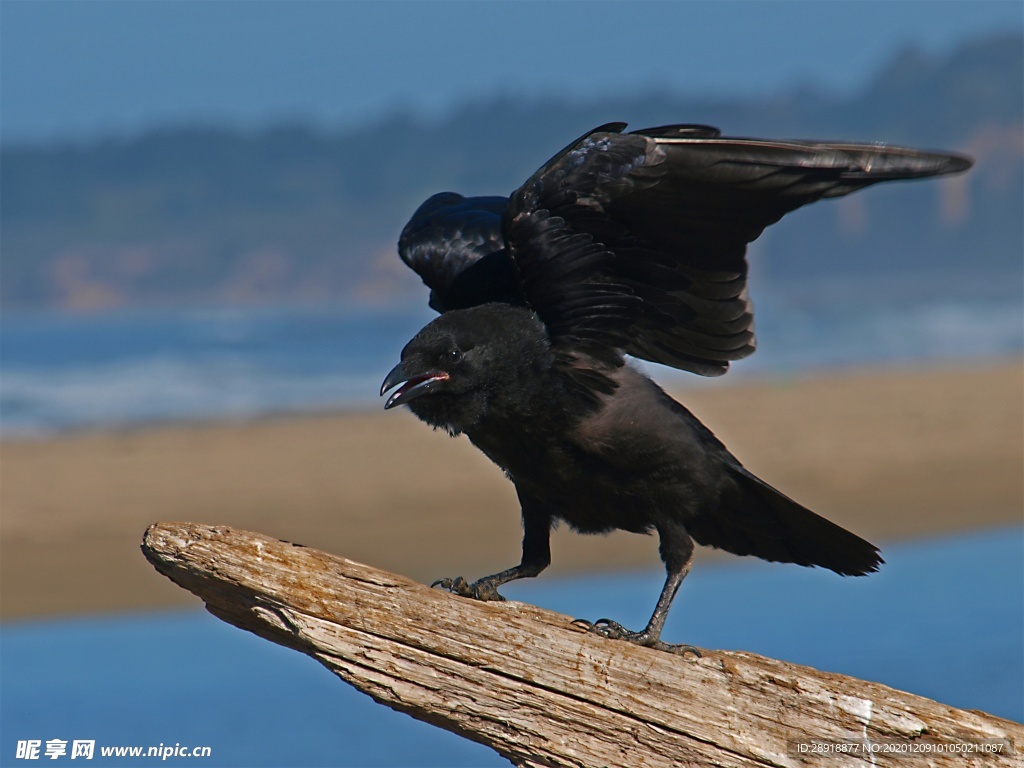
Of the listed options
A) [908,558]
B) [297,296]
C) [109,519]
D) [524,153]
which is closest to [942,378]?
[908,558]

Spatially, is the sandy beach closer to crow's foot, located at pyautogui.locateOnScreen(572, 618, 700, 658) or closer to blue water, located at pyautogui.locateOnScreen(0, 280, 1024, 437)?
blue water, located at pyautogui.locateOnScreen(0, 280, 1024, 437)

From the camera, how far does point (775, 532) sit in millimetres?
5082

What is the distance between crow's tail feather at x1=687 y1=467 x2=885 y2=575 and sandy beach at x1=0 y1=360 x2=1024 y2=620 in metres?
6.19

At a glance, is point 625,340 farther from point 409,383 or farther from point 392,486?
point 392,486

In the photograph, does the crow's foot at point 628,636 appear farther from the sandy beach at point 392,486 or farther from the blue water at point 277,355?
the blue water at point 277,355

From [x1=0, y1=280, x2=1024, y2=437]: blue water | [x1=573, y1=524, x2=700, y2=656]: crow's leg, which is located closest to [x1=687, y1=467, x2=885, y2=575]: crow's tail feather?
[x1=573, y1=524, x2=700, y2=656]: crow's leg

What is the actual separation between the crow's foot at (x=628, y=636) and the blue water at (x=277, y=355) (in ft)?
50.0

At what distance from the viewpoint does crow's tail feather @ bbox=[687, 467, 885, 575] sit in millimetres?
4961

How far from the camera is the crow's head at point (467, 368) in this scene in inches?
183

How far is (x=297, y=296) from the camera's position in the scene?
280 feet

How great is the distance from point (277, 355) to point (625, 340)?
87.1 feet

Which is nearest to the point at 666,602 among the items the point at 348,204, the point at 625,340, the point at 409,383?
the point at 625,340

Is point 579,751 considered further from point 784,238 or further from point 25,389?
point 784,238

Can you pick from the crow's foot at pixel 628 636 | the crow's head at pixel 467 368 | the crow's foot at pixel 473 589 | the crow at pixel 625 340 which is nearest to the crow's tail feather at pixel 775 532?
the crow at pixel 625 340
